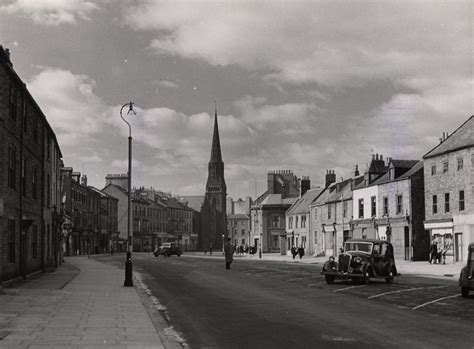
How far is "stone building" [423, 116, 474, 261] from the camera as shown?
1661 inches

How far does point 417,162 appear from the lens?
54.3 meters

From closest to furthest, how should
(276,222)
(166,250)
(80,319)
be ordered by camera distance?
(80,319), (166,250), (276,222)

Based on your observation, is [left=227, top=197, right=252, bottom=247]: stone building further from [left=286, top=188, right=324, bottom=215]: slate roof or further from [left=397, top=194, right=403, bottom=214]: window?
[left=397, top=194, right=403, bottom=214]: window

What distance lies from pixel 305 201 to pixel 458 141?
116 feet

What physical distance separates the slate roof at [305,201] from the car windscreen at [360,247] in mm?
47393

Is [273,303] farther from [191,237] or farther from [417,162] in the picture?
[191,237]

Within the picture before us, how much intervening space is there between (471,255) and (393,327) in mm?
8592

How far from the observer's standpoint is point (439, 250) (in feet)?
152

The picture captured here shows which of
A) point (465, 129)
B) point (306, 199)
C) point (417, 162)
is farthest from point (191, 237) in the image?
point (465, 129)

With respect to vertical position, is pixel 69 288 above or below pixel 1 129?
below

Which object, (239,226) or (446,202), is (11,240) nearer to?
(446,202)

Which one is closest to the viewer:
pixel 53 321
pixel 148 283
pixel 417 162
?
pixel 53 321

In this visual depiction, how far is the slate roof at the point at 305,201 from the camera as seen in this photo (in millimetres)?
76000

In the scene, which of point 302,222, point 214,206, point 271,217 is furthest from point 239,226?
point 302,222
